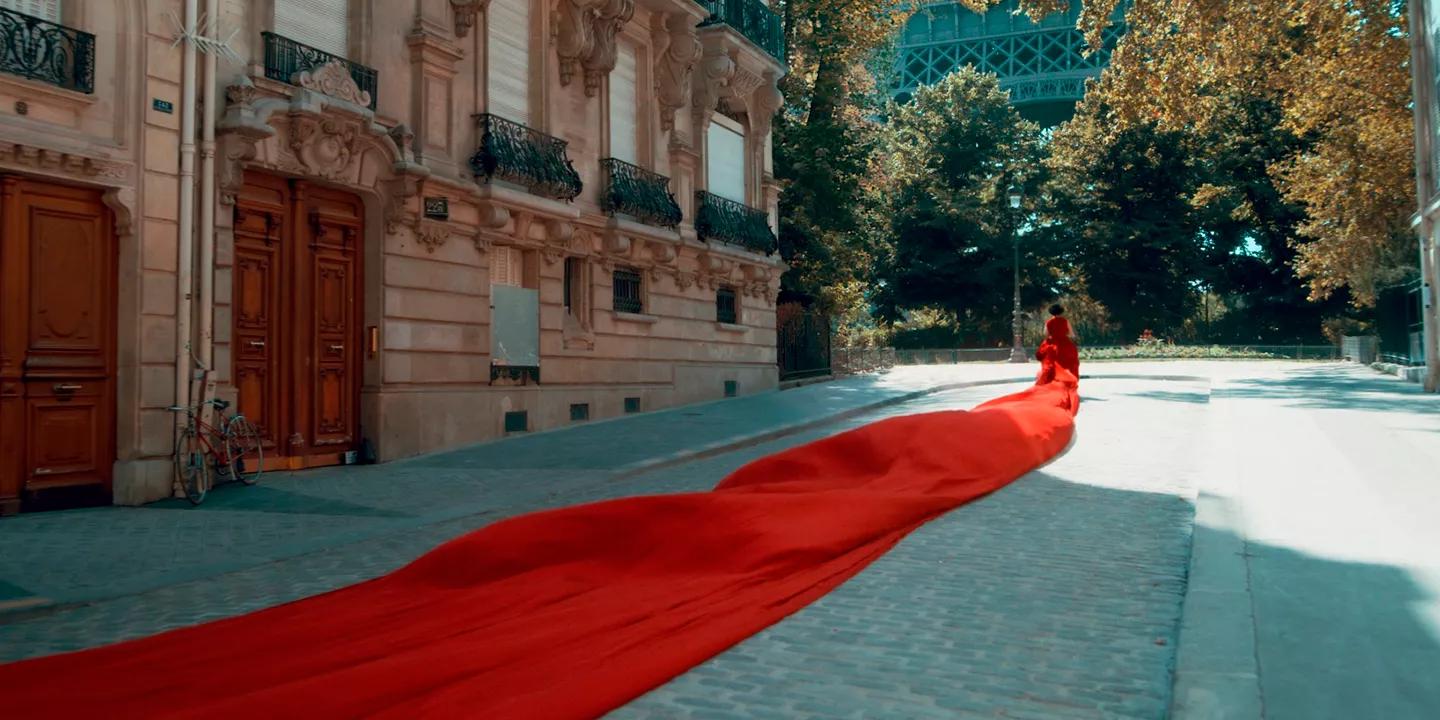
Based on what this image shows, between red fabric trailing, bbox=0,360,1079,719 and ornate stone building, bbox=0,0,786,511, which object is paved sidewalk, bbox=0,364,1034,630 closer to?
ornate stone building, bbox=0,0,786,511

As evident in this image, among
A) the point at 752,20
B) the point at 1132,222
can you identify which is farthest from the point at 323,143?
the point at 1132,222

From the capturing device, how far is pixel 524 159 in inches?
639

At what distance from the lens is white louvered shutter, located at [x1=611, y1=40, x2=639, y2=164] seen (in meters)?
19.4

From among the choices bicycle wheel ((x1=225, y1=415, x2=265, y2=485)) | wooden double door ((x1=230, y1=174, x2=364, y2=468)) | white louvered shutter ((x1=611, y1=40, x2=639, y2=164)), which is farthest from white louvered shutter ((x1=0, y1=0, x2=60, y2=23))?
white louvered shutter ((x1=611, y1=40, x2=639, y2=164))

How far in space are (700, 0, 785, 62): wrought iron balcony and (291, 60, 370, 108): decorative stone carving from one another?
399 inches

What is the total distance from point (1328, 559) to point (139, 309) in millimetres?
10378

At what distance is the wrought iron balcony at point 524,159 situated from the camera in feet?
50.4

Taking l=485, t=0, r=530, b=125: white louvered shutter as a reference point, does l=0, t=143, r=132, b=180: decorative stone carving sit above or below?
below

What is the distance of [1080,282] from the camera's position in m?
52.9

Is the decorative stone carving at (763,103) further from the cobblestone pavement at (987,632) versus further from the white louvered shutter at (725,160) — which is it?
the cobblestone pavement at (987,632)

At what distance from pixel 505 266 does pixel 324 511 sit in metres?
7.33

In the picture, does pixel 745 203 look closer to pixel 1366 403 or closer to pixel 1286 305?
pixel 1366 403

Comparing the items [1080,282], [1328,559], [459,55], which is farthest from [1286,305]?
[1328,559]

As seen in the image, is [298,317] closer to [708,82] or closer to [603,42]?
[603,42]
